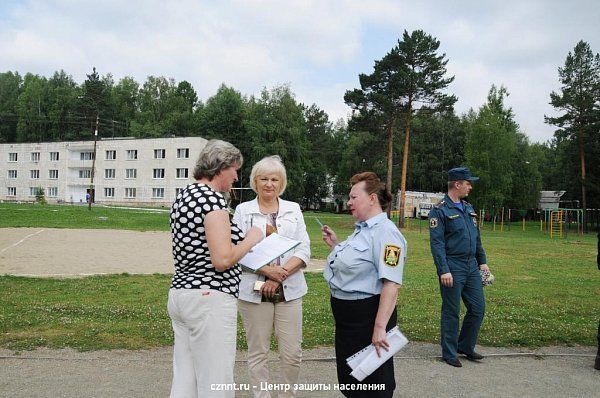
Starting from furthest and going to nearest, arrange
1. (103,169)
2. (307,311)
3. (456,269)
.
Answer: (103,169), (307,311), (456,269)

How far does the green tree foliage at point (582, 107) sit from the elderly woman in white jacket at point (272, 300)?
48.3 meters

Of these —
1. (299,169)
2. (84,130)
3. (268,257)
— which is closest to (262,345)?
(268,257)

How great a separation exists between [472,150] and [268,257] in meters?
49.2

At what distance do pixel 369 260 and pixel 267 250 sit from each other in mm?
781

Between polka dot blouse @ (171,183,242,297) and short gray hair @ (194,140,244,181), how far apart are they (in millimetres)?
A: 157

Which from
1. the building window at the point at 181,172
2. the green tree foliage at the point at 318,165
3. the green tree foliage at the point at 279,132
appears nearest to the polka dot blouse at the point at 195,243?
the green tree foliage at the point at 279,132

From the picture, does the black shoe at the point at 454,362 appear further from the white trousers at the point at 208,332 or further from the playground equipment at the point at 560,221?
the playground equipment at the point at 560,221

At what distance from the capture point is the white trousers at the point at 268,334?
155 inches

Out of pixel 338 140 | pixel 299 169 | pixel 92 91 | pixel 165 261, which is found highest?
pixel 92 91

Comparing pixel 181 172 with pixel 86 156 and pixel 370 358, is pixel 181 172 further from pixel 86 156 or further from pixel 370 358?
pixel 370 358

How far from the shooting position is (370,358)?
322 centimetres

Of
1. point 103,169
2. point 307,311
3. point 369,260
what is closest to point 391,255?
point 369,260

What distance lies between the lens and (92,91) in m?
82.0

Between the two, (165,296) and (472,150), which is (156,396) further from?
(472,150)
